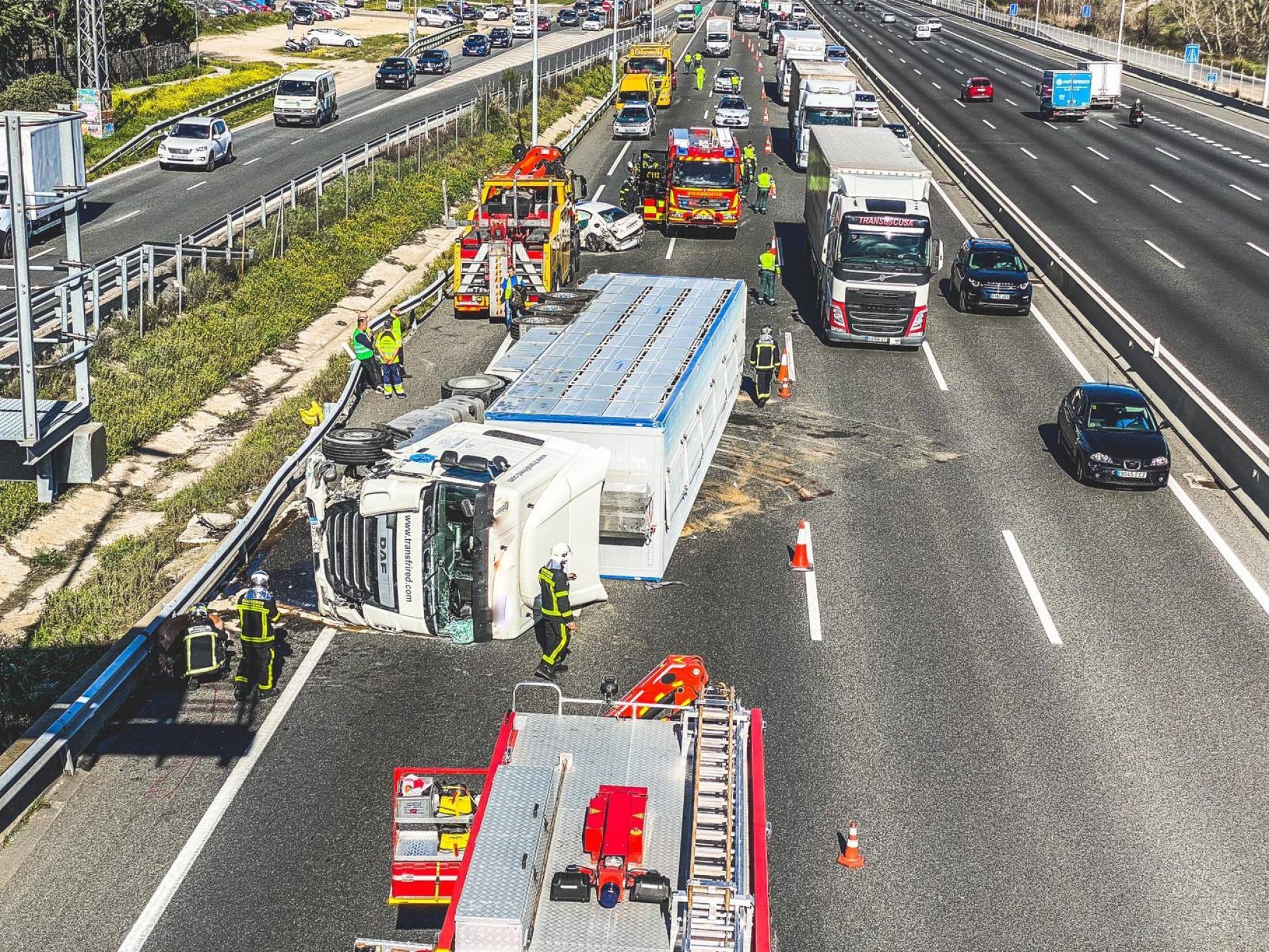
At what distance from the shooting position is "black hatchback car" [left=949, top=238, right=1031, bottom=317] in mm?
35656

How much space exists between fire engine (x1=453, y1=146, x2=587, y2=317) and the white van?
29.0 metres

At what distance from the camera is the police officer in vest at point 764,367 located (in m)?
28.7

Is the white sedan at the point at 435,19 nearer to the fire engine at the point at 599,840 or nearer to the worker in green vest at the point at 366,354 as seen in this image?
the worker in green vest at the point at 366,354

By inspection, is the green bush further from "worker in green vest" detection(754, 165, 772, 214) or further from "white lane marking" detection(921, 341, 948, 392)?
"white lane marking" detection(921, 341, 948, 392)

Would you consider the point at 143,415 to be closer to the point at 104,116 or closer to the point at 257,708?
the point at 257,708

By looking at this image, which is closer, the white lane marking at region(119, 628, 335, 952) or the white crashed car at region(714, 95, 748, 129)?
the white lane marking at region(119, 628, 335, 952)

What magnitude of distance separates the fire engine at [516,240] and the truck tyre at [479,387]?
9.82 meters

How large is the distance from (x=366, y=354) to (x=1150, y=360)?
1642 cm

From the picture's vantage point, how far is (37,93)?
60406mm

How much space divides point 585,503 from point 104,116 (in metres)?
49.7

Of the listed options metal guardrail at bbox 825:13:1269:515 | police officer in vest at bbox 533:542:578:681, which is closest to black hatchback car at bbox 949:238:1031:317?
metal guardrail at bbox 825:13:1269:515

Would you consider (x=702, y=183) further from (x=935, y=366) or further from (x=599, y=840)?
(x=599, y=840)

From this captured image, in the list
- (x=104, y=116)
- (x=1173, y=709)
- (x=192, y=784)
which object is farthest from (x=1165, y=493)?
(x=104, y=116)

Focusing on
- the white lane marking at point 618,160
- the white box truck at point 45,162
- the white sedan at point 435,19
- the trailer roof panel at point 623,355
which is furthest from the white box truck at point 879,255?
the white sedan at point 435,19
